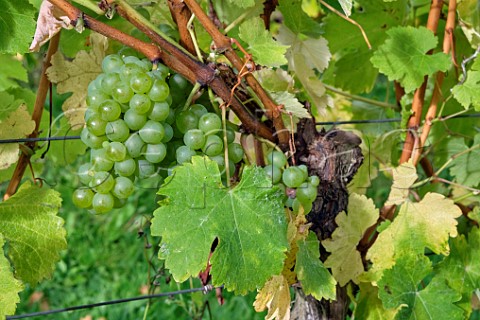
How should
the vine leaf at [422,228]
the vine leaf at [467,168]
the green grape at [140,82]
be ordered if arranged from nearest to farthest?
1. the green grape at [140,82]
2. the vine leaf at [422,228]
3. the vine leaf at [467,168]

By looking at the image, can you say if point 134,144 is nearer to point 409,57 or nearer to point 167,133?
point 167,133

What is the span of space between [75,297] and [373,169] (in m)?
1.36

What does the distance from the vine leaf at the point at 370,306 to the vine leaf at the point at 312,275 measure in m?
0.21

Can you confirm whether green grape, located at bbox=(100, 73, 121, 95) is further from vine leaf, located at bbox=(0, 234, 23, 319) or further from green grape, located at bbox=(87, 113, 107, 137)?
vine leaf, located at bbox=(0, 234, 23, 319)

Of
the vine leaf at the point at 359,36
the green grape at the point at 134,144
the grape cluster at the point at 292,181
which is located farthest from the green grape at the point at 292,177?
the vine leaf at the point at 359,36

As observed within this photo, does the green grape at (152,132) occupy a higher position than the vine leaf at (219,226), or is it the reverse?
the green grape at (152,132)

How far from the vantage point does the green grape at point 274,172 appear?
3.06 feet

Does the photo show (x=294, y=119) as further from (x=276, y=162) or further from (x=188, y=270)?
(x=188, y=270)

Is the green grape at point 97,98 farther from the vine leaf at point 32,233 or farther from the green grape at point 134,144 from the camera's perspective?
the vine leaf at point 32,233

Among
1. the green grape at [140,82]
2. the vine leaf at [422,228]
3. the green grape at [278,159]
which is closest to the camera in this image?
the green grape at [140,82]

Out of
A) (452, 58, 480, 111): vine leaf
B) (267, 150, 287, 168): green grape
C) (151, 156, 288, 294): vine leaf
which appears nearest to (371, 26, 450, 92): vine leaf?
(452, 58, 480, 111): vine leaf

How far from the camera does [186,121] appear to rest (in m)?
0.89

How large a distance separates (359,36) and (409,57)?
24 cm

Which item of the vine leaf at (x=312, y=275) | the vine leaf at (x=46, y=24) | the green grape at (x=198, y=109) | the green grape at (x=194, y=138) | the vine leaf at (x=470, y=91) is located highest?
the vine leaf at (x=46, y=24)
